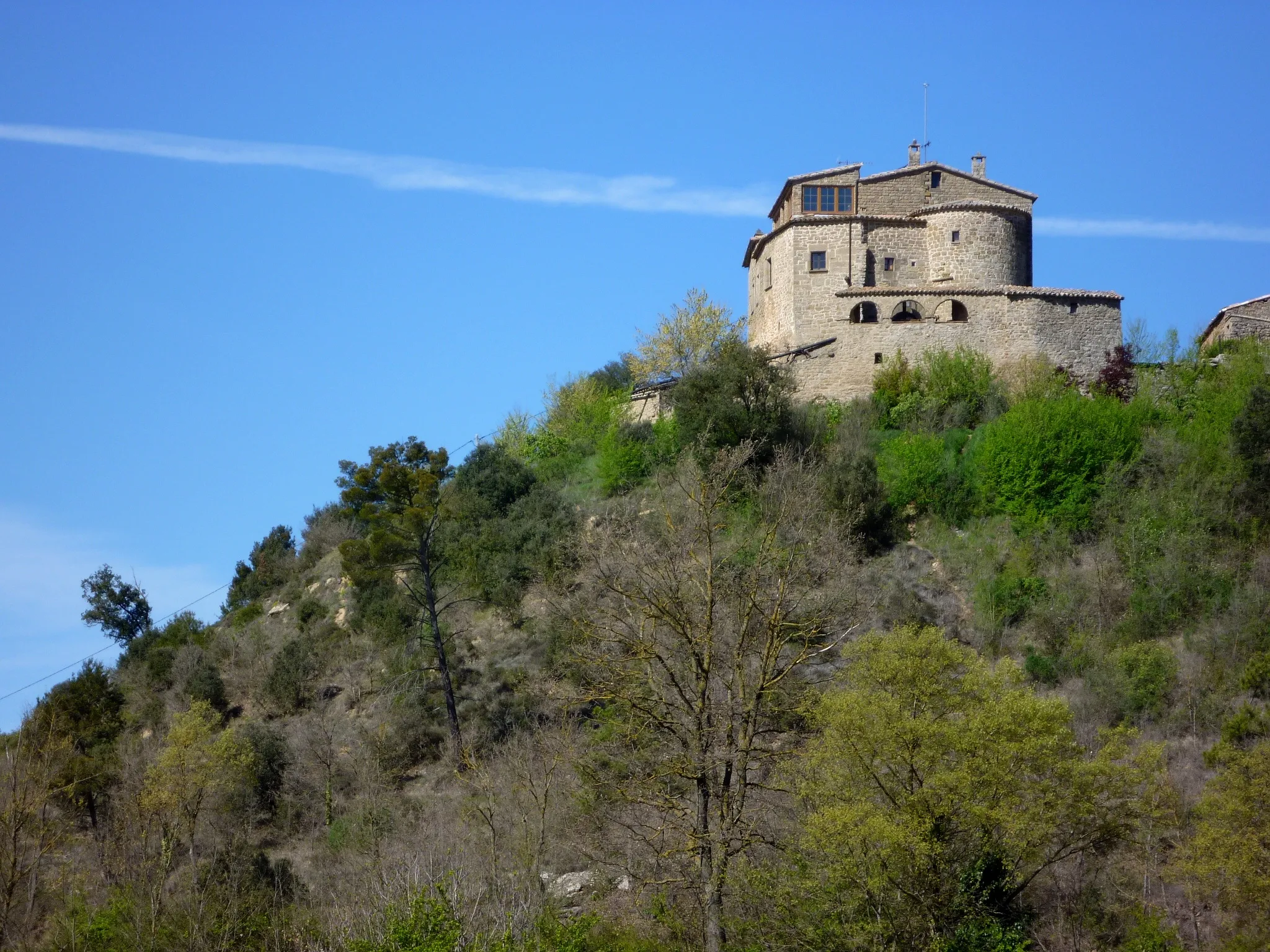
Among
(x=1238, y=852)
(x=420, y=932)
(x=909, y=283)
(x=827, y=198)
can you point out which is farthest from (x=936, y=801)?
(x=827, y=198)

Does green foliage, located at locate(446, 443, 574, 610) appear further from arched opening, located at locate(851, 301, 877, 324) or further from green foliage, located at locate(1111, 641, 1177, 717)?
green foliage, located at locate(1111, 641, 1177, 717)

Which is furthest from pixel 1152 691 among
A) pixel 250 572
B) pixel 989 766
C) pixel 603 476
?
pixel 250 572

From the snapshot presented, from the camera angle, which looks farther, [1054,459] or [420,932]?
[1054,459]

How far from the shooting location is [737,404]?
1651 inches

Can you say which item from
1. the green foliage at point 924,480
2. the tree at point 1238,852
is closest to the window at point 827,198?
the green foliage at point 924,480

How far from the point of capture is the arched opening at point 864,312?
155ft

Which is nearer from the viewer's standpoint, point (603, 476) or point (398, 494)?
point (398, 494)

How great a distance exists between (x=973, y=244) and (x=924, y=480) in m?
10.8

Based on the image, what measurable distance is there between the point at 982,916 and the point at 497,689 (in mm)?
16734

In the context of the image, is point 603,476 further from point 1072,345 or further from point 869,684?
point 869,684

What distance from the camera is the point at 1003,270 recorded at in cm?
4806

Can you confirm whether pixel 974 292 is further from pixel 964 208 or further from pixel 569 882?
pixel 569 882

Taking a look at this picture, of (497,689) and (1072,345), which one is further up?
(1072,345)

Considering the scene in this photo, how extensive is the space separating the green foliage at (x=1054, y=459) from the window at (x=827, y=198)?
461 inches
